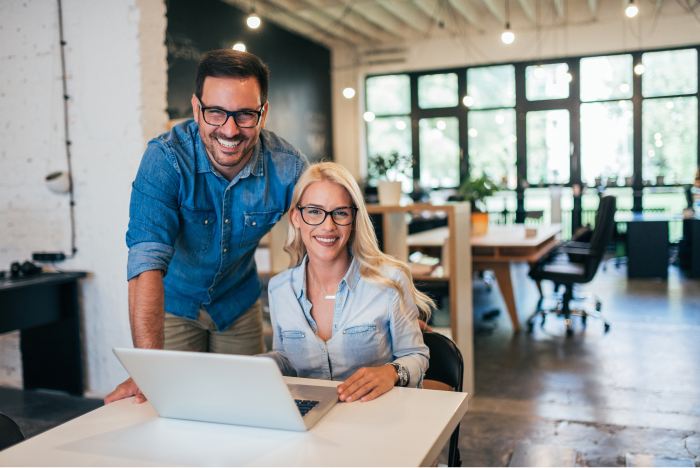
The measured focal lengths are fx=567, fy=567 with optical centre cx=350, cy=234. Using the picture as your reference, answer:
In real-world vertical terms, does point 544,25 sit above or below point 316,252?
above

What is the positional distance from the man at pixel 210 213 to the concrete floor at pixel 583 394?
1.37 metres

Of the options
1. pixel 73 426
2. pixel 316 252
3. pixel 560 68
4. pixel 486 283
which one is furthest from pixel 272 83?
pixel 73 426

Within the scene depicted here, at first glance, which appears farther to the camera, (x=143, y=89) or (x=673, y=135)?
(x=673, y=135)

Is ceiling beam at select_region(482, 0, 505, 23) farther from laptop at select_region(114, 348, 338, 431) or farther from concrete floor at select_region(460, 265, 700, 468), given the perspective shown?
laptop at select_region(114, 348, 338, 431)

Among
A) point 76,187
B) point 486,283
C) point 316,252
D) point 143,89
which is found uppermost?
point 143,89

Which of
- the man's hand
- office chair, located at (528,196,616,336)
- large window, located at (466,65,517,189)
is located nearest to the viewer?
the man's hand

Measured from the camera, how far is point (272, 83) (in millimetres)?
8281

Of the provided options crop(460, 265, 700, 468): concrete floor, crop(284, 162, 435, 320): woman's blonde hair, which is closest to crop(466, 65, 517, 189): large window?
crop(460, 265, 700, 468): concrete floor

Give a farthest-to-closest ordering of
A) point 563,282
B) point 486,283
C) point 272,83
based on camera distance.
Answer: point 272,83
point 486,283
point 563,282

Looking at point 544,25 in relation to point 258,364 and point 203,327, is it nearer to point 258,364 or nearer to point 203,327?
point 203,327

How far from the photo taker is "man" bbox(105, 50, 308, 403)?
159cm

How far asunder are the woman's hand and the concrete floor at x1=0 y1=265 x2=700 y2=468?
145cm

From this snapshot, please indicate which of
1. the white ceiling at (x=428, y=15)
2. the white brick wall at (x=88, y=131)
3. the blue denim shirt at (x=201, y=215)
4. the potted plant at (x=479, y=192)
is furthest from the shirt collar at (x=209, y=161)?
the white ceiling at (x=428, y=15)

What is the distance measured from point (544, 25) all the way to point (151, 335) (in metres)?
9.54
